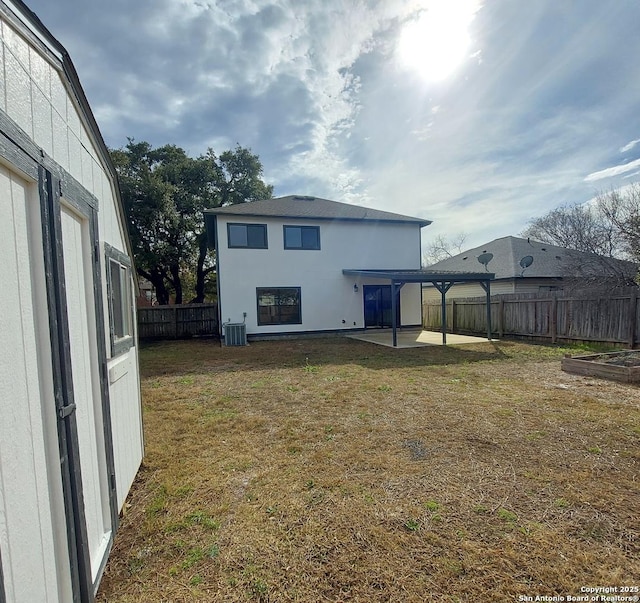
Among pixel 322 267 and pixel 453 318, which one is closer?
pixel 322 267

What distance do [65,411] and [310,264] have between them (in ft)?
40.9

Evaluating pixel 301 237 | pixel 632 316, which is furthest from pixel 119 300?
pixel 632 316

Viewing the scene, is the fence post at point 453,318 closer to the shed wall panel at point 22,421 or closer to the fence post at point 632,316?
the fence post at point 632,316

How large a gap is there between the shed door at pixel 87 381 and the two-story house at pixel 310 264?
1081 centimetres

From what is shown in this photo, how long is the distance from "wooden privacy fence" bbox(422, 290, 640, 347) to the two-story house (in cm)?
260

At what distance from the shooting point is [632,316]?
888cm

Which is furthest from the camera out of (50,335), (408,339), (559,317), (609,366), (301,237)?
(301,237)

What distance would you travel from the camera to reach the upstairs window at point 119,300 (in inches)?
101

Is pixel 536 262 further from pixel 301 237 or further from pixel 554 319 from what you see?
pixel 301 237

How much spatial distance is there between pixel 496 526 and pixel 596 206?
17492 mm

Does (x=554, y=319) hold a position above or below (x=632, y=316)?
below

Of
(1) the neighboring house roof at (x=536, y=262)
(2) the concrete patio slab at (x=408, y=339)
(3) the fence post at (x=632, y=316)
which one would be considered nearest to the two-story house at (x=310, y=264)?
(2) the concrete patio slab at (x=408, y=339)

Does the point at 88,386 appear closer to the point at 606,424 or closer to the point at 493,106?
the point at 606,424

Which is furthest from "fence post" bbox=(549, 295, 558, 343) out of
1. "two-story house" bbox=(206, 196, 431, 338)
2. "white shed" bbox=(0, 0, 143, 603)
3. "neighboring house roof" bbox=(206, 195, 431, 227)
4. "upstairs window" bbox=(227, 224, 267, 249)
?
"white shed" bbox=(0, 0, 143, 603)
